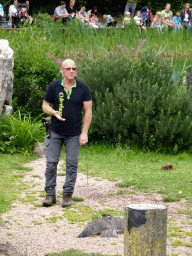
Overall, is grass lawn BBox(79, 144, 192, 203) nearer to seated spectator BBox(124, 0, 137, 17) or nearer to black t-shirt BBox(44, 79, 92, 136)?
black t-shirt BBox(44, 79, 92, 136)

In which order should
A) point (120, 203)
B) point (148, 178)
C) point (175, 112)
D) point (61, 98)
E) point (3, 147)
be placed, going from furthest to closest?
point (175, 112)
point (3, 147)
point (148, 178)
point (120, 203)
point (61, 98)

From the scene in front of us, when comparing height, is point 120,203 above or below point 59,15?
below

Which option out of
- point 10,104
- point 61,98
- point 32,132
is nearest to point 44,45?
point 10,104

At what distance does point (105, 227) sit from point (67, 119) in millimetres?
1454

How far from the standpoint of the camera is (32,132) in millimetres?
9758

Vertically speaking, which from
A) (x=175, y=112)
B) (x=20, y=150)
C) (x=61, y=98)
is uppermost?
(x=61, y=98)

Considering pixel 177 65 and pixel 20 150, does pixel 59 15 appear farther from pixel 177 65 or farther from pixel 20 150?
pixel 20 150

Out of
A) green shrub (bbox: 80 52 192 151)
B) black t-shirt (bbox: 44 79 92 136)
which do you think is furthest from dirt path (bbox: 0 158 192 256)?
green shrub (bbox: 80 52 192 151)

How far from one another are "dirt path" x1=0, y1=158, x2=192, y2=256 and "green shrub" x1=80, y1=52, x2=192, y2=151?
2712mm

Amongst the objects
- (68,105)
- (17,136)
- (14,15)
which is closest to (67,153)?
(68,105)

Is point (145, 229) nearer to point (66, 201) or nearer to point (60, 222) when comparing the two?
point (60, 222)

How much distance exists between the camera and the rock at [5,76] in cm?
998

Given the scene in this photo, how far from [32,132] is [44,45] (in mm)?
4050

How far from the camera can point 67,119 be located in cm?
567
